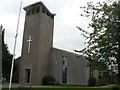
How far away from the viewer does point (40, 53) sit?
44.8m

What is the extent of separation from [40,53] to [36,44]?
1.89 meters

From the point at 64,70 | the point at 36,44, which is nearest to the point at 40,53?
the point at 36,44

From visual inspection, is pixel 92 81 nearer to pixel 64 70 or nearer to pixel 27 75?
pixel 64 70

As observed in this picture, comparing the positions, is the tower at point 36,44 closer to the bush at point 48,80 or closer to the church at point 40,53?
the church at point 40,53

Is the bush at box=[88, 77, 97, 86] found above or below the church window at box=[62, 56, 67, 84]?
below

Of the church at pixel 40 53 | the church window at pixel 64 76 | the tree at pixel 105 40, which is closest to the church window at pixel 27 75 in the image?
the church at pixel 40 53

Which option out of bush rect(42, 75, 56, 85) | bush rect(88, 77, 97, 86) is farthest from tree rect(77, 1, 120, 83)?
bush rect(88, 77, 97, 86)

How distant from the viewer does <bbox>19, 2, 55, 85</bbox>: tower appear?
4428 cm

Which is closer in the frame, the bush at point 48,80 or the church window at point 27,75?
the bush at point 48,80

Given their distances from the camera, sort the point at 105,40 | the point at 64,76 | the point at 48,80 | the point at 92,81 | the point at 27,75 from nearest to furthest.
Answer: the point at 105,40
the point at 48,80
the point at 27,75
the point at 64,76
the point at 92,81

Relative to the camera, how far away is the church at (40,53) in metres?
44.5

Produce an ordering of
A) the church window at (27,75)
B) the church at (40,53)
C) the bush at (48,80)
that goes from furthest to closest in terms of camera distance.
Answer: the church window at (27,75) < the church at (40,53) < the bush at (48,80)

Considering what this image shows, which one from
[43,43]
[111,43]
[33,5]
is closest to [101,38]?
[111,43]

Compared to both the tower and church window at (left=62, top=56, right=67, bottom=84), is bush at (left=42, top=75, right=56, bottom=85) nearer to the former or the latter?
the tower
